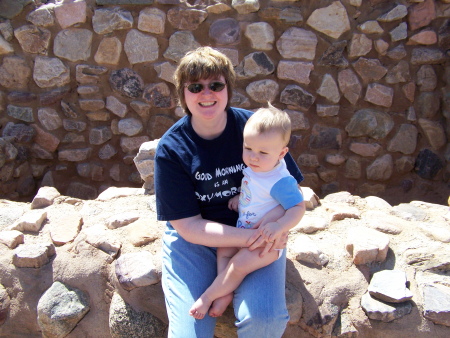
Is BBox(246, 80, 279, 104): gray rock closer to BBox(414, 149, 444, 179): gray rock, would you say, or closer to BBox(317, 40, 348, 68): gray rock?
BBox(317, 40, 348, 68): gray rock

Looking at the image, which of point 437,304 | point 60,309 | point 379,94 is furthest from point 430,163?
point 60,309

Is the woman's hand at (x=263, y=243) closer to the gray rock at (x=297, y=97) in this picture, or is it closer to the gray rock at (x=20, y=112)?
the gray rock at (x=297, y=97)

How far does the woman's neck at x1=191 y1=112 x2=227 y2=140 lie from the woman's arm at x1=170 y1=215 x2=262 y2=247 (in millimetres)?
333

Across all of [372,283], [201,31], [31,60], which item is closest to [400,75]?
[201,31]

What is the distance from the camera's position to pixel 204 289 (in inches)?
64.0

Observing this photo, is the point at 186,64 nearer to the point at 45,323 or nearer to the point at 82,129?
the point at 45,323

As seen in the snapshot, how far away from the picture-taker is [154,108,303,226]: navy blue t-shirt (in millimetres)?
1680

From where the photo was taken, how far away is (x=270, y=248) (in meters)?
1.59

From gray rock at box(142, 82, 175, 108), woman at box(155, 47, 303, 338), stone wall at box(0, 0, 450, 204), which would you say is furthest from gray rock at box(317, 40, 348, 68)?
woman at box(155, 47, 303, 338)

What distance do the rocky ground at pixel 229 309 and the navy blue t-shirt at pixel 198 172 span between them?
0.37 m

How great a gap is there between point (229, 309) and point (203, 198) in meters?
0.45

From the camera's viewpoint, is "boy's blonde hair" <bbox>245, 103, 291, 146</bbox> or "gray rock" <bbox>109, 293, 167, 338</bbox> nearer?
"boy's blonde hair" <bbox>245, 103, 291, 146</bbox>

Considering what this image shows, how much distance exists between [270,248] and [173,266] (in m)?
0.39

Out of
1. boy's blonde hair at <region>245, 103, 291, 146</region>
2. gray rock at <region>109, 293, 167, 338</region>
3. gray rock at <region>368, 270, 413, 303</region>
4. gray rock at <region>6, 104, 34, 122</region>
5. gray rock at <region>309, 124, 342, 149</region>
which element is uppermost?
boy's blonde hair at <region>245, 103, 291, 146</region>
